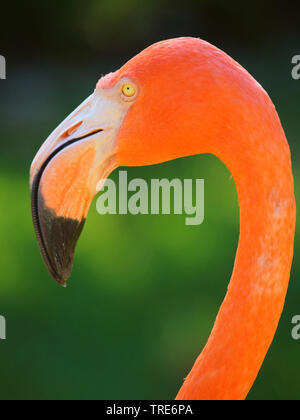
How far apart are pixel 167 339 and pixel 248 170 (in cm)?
203

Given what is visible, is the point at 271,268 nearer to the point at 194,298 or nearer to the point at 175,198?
the point at 194,298

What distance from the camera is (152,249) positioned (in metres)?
3.62

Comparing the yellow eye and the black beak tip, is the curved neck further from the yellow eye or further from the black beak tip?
the black beak tip

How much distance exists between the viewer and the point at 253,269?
1.20 metres

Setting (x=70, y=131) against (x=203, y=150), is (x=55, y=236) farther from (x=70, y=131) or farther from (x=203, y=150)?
(x=203, y=150)

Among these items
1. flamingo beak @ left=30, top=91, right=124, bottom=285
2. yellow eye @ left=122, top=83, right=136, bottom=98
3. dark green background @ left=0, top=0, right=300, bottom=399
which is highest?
yellow eye @ left=122, top=83, right=136, bottom=98

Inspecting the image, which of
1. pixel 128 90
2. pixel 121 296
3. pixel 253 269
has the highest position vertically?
pixel 128 90

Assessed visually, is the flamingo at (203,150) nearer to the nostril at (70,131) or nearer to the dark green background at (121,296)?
the nostril at (70,131)

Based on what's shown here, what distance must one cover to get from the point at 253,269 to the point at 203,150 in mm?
255

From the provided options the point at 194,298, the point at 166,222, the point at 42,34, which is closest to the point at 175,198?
the point at 166,222

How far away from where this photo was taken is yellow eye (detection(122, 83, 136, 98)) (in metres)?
1.22

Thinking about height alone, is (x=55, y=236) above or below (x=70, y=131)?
below

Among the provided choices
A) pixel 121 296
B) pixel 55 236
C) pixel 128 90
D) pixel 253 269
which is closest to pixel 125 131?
pixel 128 90

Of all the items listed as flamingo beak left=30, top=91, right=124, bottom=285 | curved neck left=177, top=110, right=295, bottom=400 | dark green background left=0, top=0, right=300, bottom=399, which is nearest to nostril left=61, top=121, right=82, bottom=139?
flamingo beak left=30, top=91, right=124, bottom=285
